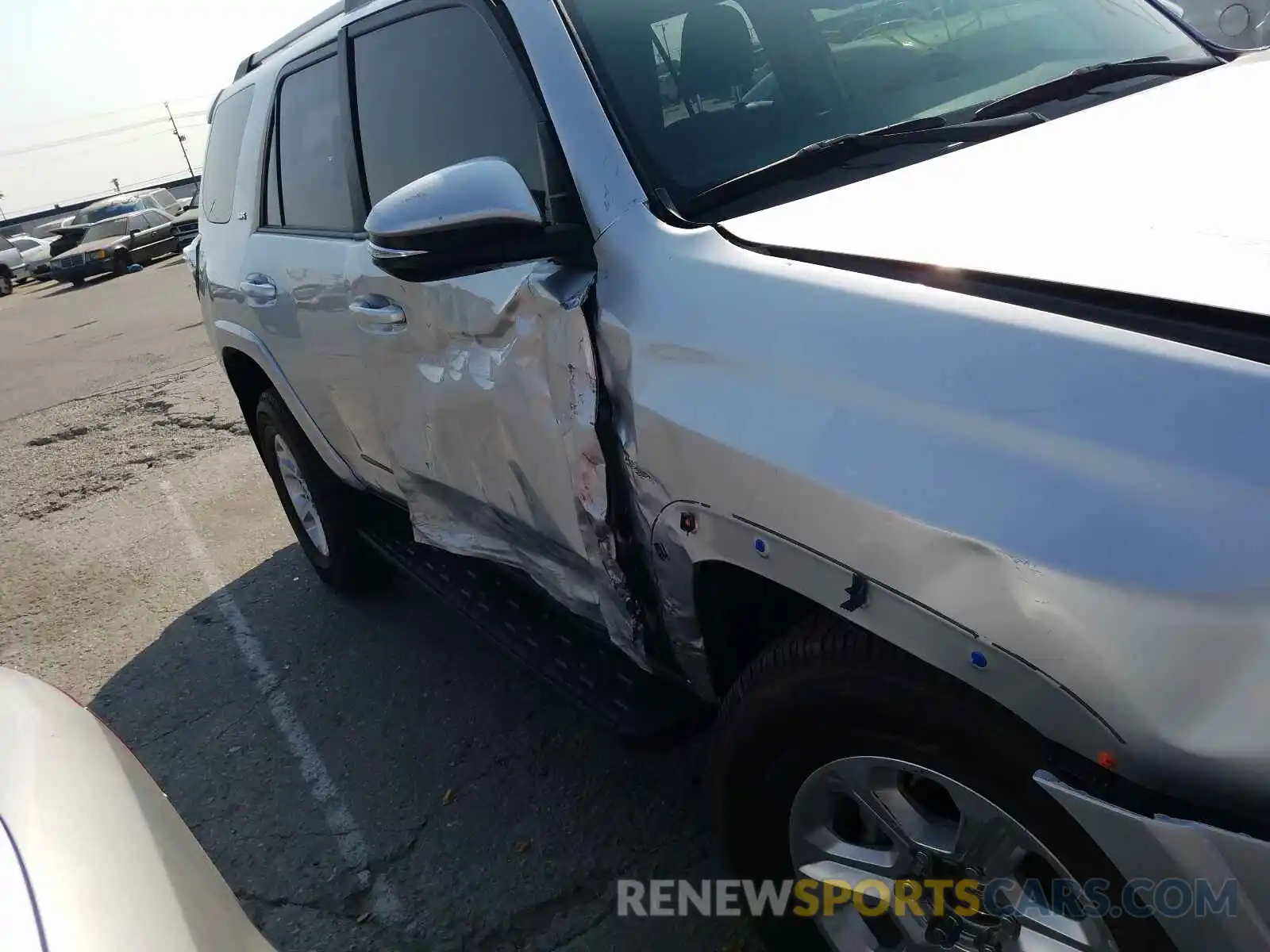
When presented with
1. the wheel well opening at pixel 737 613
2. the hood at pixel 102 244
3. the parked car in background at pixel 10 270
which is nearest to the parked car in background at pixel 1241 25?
the wheel well opening at pixel 737 613

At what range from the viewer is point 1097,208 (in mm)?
1469

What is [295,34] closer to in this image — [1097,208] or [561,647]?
[561,647]

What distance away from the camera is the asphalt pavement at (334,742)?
2.58 m

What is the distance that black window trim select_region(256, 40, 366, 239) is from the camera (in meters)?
2.93

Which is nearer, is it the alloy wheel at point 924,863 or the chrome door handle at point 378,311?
the alloy wheel at point 924,863

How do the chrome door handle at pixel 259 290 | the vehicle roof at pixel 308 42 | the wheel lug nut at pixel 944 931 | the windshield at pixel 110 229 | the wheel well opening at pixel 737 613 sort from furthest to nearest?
1. the windshield at pixel 110 229
2. the chrome door handle at pixel 259 290
3. the vehicle roof at pixel 308 42
4. the wheel well opening at pixel 737 613
5. the wheel lug nut at pixel 944 931

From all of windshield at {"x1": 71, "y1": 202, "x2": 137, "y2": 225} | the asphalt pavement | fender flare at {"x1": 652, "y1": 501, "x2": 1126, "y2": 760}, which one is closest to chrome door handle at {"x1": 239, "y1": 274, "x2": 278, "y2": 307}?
the asphalt pavement

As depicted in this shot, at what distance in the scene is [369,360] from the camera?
2.78 meters

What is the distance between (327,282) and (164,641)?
220cm

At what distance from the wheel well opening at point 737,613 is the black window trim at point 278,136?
1561 mm

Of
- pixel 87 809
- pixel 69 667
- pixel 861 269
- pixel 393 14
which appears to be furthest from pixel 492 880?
pixel 69 667

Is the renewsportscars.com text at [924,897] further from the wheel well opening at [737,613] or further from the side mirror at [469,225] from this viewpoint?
the side mirror at [469,225]

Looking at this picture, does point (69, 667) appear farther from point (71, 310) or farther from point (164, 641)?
point (71, 310)

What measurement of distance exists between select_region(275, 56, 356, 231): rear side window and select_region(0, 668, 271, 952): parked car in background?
174cm
